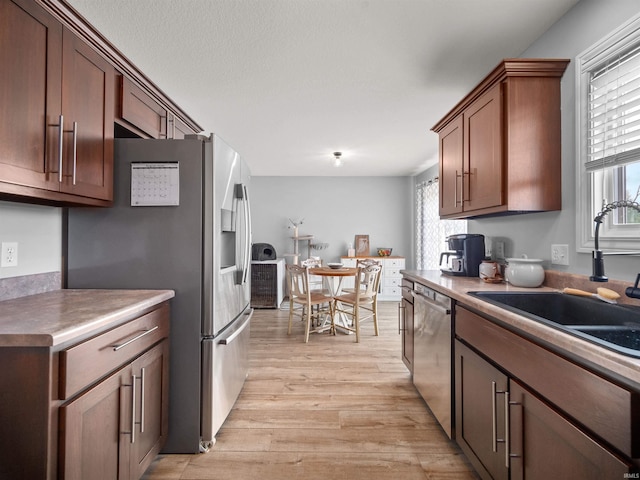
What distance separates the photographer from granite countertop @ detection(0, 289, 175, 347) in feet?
3.01

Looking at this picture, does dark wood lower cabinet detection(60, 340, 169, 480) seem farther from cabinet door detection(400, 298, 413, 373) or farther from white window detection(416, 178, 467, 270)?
white window detection(416, 178, 467, 270)

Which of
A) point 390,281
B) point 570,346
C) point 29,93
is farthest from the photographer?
point 390,281

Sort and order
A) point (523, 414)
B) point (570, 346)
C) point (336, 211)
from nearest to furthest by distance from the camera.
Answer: point (570, 346)
point (523, 414)
point (336, 211)

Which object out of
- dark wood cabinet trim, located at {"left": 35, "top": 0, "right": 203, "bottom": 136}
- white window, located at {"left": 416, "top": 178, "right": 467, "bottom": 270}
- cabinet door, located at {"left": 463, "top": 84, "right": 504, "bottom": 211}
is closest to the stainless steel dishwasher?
cabinet door, located at {"left": 463, "top": 84, "right": 504, "bottom": 211}

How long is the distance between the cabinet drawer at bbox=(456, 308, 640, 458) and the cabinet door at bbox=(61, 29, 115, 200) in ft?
6.47

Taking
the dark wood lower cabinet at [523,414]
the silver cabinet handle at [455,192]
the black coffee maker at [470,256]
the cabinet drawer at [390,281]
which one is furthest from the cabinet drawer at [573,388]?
the cabinet drawer at [390,281]

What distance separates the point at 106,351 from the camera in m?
1.16

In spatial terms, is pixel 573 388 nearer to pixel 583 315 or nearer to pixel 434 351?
pixel 583 315

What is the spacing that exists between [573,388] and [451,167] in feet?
6.52

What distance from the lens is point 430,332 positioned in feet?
6.64

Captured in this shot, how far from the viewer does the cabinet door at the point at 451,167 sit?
2.36m

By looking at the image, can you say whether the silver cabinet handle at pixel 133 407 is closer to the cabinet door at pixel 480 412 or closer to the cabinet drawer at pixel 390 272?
the cabinet door at pixel 480 412

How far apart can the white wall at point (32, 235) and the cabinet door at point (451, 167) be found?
261cm

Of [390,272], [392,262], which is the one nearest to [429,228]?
[392,262]
